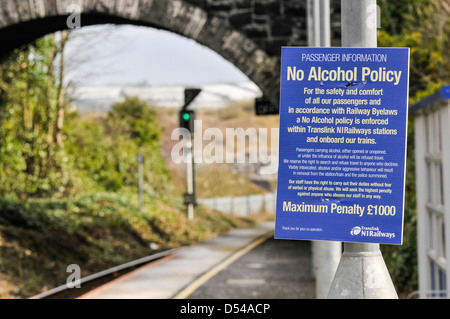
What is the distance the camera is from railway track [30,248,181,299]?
1414 cm

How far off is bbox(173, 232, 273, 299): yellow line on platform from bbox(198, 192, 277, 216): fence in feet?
32.2

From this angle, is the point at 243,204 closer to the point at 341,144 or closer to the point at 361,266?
the point at 361,266

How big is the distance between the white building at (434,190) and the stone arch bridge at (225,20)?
3.84 meters

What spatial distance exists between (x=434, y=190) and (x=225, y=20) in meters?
5.32

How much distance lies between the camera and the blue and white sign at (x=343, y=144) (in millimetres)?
4090

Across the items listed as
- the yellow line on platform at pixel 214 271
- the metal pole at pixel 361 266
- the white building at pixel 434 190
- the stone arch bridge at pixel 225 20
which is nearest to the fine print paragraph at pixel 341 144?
the metal pole at pixel 361 266

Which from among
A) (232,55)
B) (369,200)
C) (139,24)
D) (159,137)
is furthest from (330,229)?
(159,137)

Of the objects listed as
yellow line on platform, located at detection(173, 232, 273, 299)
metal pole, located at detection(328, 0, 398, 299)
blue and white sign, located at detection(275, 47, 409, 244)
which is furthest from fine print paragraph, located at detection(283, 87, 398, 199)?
yellow line on platform, located at detection(173, 232, 273, 299)

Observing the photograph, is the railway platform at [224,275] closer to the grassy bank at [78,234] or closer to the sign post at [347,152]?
the grassy bank at [78,234]

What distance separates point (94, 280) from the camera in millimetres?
→ 16453

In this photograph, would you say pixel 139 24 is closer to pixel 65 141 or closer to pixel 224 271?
pixel 224 271

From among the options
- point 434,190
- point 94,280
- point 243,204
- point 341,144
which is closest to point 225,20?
point 434,190

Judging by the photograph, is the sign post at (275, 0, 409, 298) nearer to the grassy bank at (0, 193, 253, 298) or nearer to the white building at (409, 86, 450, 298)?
the white building at (409, 86, 450, 298)
